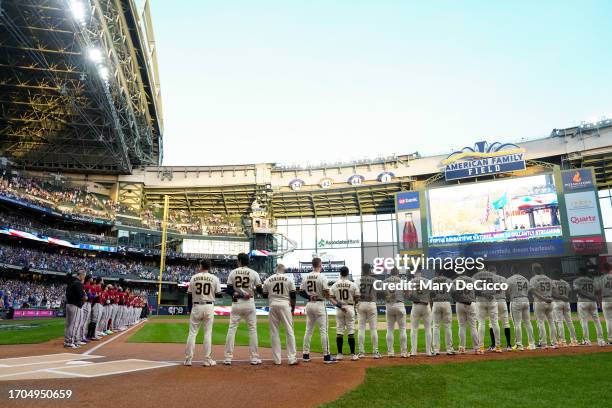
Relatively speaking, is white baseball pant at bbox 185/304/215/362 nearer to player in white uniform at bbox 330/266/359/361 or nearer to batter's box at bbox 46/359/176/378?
batter's box at bbox 46/359/176/378

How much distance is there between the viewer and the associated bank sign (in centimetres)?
4477

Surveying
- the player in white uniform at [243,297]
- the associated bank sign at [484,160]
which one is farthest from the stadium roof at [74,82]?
the associated bank sign at [484,160]

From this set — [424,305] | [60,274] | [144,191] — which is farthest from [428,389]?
[144,191]

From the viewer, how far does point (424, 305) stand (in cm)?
1042

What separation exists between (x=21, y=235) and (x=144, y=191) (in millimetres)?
20716

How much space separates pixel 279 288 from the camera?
362 inches

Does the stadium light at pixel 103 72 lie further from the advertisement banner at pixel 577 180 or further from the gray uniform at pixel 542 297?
the advertisement banner at pixel 577 180

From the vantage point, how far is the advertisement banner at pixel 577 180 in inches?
1538

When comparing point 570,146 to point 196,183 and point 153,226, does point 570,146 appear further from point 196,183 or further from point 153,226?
point 153,226

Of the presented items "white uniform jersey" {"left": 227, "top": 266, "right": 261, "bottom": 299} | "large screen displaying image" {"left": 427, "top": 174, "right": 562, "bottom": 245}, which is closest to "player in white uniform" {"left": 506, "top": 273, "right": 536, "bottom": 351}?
"white uniform jersey" {"left": 227, "top": 266, "right": 261, "bottom": 299}

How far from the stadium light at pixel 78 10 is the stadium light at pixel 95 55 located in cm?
232

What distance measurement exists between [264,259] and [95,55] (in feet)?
121

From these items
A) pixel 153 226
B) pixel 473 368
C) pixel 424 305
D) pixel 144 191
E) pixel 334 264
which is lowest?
pixel 473 368

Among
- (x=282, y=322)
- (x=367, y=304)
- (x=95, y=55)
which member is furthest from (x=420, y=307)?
(x=95, y=55)
